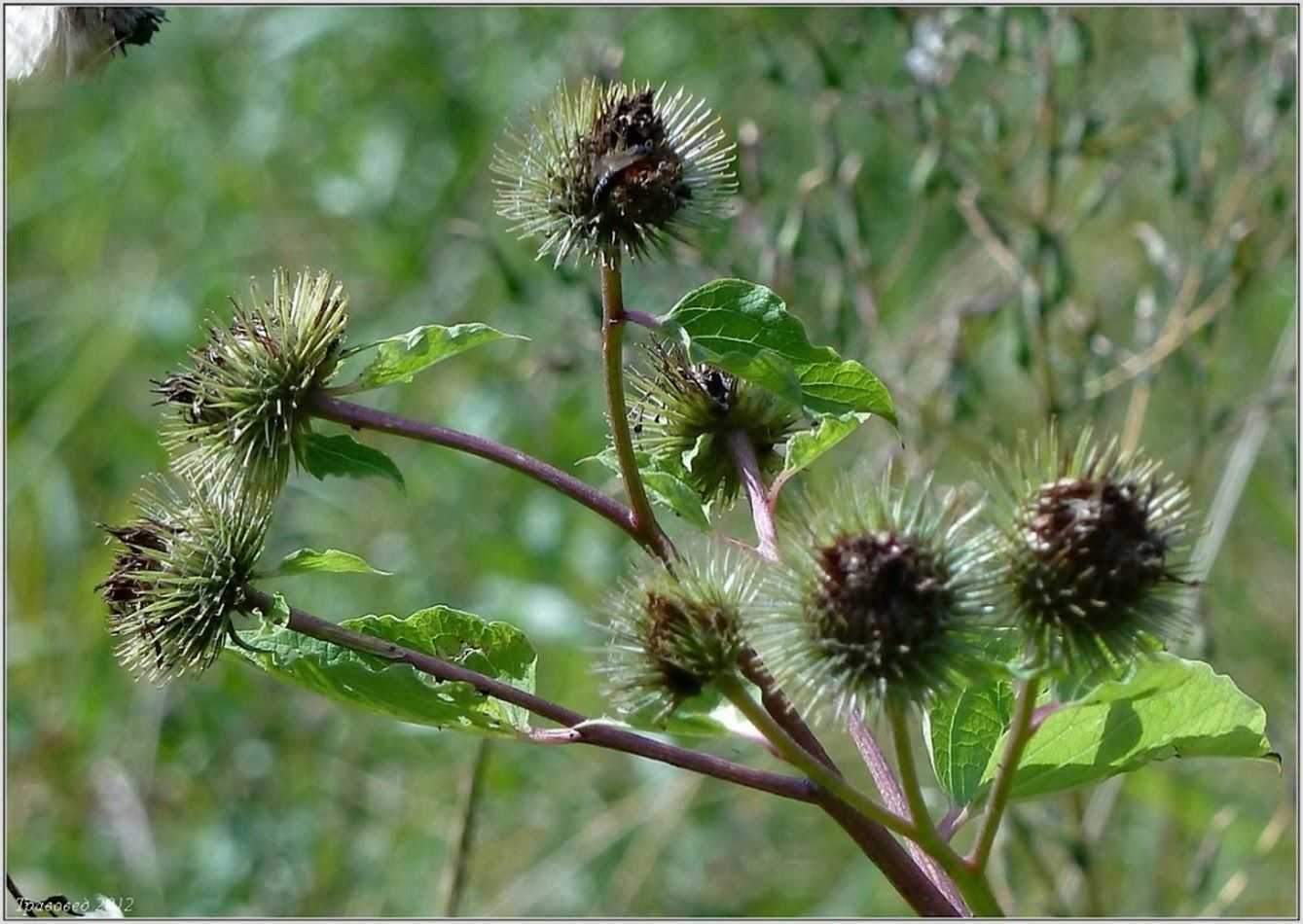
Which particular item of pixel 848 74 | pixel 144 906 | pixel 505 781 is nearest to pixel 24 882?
pixel 144 906

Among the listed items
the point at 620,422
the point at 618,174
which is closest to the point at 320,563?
the point at 620,422

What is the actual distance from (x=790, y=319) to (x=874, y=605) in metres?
0.36

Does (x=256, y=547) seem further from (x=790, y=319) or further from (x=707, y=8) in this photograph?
(x=707, y=8)

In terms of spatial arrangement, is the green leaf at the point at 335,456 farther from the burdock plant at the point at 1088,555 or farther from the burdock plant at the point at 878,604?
the burdock plant at the point at 1088,555

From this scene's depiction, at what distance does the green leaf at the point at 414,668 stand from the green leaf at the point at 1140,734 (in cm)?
51

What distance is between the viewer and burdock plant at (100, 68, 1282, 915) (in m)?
1.41

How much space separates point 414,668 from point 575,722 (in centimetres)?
18

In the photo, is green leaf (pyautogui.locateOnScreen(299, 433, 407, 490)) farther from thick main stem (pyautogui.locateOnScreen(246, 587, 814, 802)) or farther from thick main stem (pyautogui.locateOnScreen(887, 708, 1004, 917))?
thick main stem (pyautogui.locateOnScreen(887, 708, 1004, 917))

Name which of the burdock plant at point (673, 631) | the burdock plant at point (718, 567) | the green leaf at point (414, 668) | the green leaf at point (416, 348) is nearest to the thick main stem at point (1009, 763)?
the burdock plant at point (718, 567)

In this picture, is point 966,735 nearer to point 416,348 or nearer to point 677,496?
point 677,496

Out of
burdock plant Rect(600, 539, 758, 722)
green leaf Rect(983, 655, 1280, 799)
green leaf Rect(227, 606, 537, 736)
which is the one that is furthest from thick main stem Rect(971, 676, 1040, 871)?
green leaf Rect(227, 606, 537, 736)

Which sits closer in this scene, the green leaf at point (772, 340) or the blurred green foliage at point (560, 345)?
the green leaf at point (772, 340)

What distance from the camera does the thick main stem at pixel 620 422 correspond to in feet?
4.99

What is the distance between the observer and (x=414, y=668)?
5.20 ft
